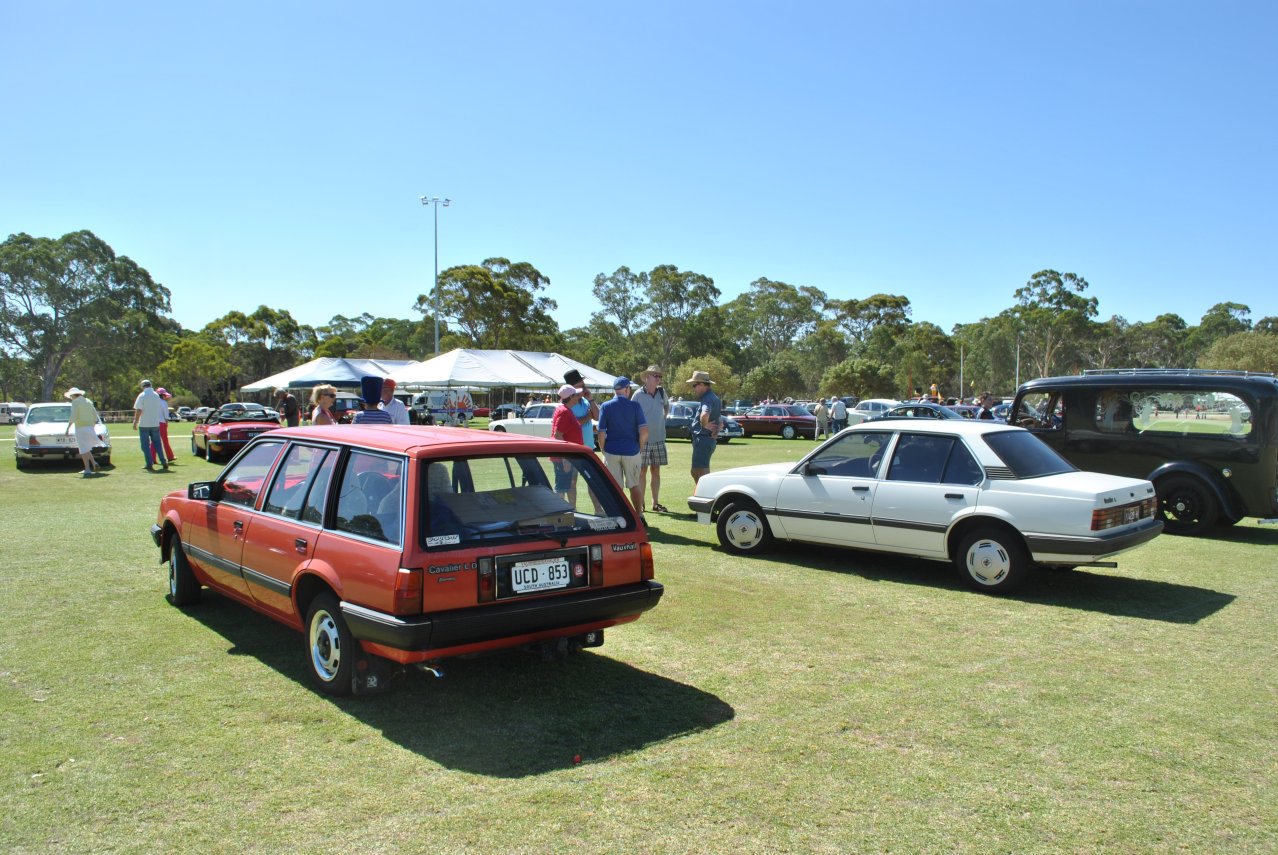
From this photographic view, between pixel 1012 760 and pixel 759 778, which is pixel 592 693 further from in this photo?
pixel 1012 760

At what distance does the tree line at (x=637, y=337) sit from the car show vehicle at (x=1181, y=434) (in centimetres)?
5138

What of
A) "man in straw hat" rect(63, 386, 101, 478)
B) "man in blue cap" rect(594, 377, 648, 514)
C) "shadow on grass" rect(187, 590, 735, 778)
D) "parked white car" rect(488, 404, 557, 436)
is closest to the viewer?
"shadow on grass" rect(187, 590, 735, 778)

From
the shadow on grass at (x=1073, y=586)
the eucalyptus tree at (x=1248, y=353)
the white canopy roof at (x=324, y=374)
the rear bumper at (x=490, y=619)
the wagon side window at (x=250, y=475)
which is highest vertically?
the eucalyptus tree at (x=1248, y=353)

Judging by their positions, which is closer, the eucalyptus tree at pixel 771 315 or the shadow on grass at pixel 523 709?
the shadow on grass at pixel 523 709

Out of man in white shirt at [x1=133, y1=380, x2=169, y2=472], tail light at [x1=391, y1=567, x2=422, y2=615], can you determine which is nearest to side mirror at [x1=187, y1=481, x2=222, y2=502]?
tail light at [x1=391, y1=567, x2=422, y2=615]

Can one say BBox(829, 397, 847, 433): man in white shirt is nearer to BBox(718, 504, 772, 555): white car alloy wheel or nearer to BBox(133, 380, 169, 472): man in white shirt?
BBox(133, 380, 169, 472): man in white shirt

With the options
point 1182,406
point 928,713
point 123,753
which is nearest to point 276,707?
point 123,753

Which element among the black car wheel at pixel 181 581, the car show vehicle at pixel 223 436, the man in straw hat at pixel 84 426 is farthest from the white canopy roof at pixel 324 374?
the black car wheel at pixel 181 581

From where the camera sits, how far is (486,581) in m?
4.23

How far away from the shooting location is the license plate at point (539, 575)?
434 centimetres

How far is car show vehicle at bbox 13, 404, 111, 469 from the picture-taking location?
56.2ft

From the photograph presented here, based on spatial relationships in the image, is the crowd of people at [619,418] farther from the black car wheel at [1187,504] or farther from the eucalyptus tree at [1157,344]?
the eucalyptus tree at [1157,344]

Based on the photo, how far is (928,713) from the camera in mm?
4344

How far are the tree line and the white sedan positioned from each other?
51273mm
